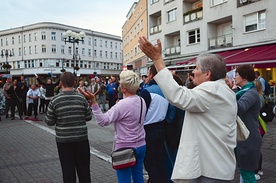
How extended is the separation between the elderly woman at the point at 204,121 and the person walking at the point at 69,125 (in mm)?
2015

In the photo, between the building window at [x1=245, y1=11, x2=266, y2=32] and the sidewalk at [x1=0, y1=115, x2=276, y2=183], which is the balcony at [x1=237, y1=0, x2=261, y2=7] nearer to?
the building window at [x1=245, y1=11, x2=266, y2=32]

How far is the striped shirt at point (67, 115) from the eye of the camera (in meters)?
3.72

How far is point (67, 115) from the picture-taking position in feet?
12.3

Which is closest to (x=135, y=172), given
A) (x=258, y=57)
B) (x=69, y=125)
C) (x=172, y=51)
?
(x=69, y=125)

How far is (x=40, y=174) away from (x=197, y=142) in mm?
4253

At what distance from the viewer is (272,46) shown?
1839 cm

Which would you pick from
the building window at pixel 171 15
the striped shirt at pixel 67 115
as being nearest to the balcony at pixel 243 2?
Result: the building window at pixel 171 15

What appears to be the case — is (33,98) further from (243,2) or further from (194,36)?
(194,36)

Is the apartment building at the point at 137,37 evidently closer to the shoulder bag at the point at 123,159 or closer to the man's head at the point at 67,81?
the man's head at the point at 67,81

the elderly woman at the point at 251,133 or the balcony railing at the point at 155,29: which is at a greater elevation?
the balcony railing at the point at 155,29

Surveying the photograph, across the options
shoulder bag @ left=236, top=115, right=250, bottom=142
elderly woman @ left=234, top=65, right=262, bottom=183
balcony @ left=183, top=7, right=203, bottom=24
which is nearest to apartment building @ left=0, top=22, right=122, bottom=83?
balcony @ left=183, top=7, right=203, bottom=24

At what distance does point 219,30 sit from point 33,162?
22413 mm

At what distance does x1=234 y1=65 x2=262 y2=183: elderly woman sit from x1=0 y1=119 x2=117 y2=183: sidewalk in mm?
2476

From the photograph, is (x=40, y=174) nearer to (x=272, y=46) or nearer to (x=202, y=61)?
(x=202, y=61)
